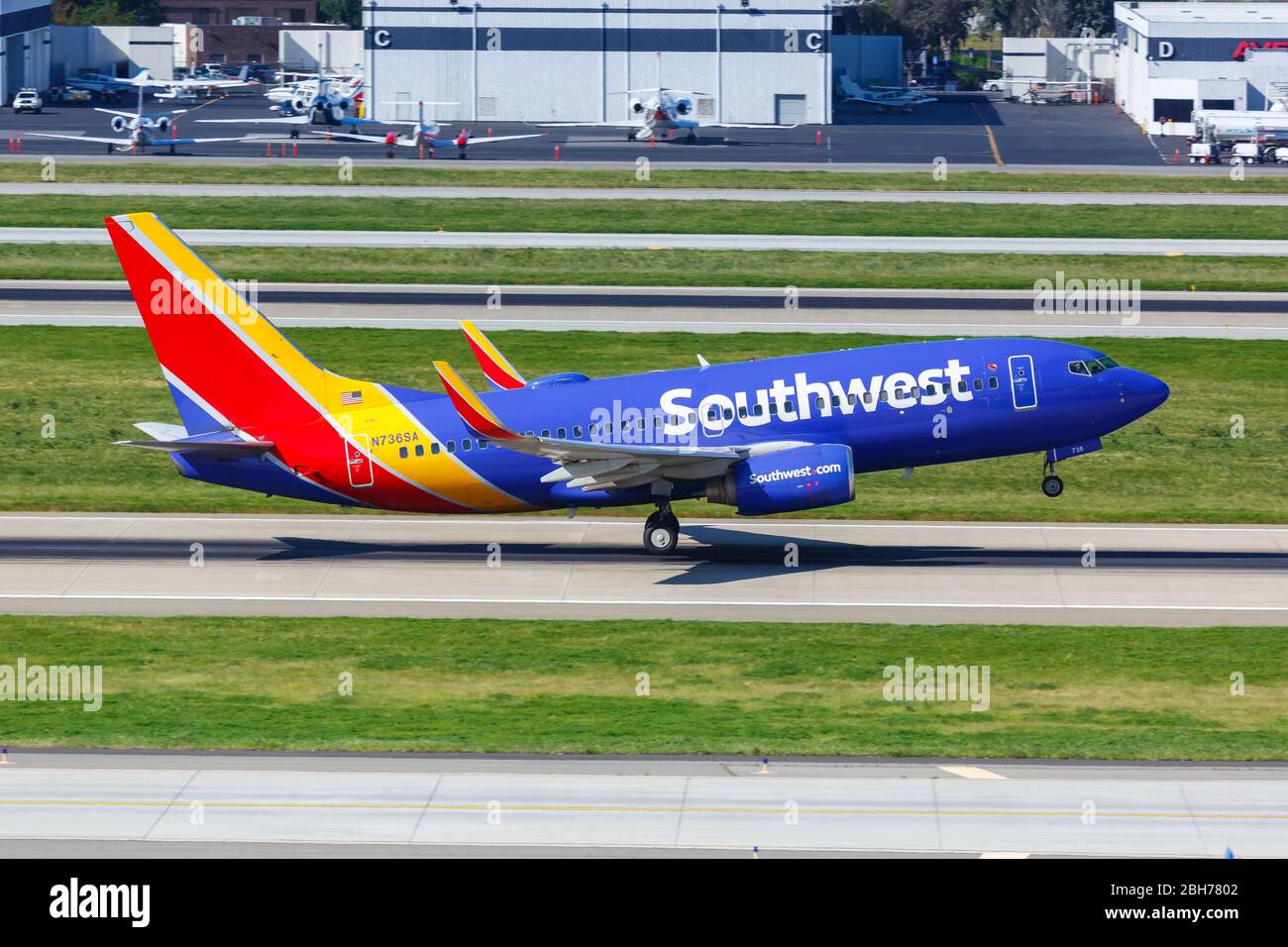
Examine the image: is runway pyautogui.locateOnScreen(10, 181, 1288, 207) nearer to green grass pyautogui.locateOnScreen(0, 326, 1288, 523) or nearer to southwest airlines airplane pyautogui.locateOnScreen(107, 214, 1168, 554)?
green grass pyautogui.locateOnScreen(0, 326, 1288, 523)

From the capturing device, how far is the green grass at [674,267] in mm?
82188

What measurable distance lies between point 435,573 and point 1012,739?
17.7m

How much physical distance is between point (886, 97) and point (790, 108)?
64.0 ft

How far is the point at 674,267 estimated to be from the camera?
85250mm

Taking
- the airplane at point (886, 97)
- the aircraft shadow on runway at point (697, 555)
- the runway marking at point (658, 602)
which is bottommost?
the runway marking at point (658, 602)

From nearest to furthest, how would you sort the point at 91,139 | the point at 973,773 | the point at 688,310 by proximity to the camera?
the point at 973,773 < the point at 688,310 < the point at 91,139

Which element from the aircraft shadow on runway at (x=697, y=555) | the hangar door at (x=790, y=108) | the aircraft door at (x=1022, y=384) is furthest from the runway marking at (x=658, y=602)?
the hangar door at (x=790, y=108)

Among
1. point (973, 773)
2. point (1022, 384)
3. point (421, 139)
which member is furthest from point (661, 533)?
point (421, 139)

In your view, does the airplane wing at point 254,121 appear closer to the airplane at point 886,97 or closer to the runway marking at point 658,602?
the airplane at point 886,97

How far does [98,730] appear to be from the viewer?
33.0m

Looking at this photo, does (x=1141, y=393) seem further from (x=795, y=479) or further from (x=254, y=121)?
(x=254, y=121)

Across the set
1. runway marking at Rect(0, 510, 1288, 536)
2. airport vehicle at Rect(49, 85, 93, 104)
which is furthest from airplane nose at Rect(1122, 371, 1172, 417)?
airport vehicle at Rect(49, 85, 93, 104)

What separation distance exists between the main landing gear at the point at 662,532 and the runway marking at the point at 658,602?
153 inches
